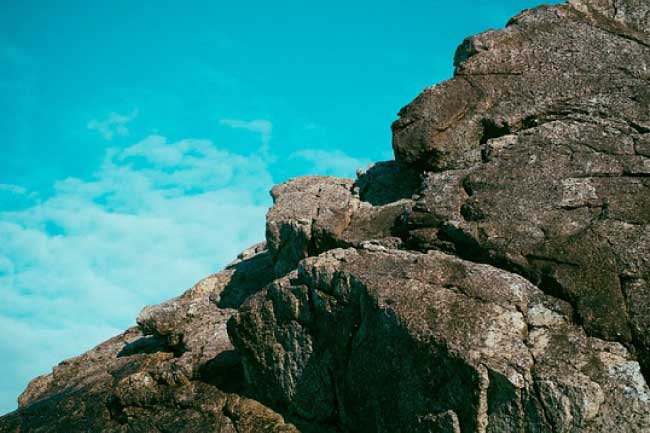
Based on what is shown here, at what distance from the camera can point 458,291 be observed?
25.0m

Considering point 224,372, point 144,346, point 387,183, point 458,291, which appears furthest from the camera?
point 387,183

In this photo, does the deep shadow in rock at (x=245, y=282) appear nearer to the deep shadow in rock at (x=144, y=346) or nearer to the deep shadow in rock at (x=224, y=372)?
the deep shadow in rock at (x=144, y=346)

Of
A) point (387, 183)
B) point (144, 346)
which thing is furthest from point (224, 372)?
point (387, 183)

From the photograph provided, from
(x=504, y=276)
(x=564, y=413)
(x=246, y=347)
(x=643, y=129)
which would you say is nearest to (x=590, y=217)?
(x=504, y=276)

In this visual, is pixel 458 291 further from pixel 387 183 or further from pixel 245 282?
pixel 245 282

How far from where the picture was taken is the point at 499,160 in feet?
102

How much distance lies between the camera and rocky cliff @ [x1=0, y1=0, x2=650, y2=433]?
73.9 feet

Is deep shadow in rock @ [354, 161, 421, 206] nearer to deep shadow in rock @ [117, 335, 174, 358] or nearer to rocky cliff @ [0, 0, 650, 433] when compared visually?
rocky cliff @ [0, 0, 650, 433]

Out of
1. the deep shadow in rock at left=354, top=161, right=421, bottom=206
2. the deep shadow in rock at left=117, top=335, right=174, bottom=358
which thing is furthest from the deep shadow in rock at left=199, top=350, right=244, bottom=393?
the deep shadow in rock at left=354, top=161, right=421, bottom=206

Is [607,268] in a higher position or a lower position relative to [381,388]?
higher

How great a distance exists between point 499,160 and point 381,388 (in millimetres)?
12353

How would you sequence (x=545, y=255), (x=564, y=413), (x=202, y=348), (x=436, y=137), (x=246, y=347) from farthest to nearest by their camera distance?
(x=436, y=137) → (x=202, y=348) → (x=246, y=347) → (x=545, y=255) → (x=564, y=413)

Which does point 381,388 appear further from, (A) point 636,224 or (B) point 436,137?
(B) point 436,137

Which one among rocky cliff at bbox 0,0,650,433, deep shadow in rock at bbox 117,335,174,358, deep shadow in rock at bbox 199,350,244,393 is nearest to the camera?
rocky cliff at bbox 0,0,650,433
